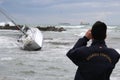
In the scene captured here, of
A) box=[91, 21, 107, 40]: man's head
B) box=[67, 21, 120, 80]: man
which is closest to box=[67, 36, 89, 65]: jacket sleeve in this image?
box=[67, 21, 120, 80]: man

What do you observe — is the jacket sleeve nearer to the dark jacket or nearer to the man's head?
the dark jacket

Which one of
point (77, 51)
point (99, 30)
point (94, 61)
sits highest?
point (99, 30)

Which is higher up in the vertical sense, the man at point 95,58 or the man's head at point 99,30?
the man's head at point 99,30

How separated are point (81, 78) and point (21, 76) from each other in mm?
9916

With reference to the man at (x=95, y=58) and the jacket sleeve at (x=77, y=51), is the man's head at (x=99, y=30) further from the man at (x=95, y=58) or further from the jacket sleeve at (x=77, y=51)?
the jacket sleeve at (x=77, y=51)

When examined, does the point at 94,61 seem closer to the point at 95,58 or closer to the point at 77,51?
the point at 95,58

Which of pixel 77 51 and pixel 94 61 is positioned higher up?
pixel 77 51

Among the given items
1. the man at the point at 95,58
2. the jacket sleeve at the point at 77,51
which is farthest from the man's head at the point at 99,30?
the jacket sleeve at the point at 77,51

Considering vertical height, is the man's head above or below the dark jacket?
above

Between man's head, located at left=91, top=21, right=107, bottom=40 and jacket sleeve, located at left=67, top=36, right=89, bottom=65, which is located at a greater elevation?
man's head, located at left=91, top=21, right=107, bottom=40

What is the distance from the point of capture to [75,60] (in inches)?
179

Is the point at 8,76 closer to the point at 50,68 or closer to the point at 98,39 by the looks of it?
the point at 50,68

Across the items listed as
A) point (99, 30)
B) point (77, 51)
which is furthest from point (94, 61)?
point (99, 30)

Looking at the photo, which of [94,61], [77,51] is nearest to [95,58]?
[94,61]
